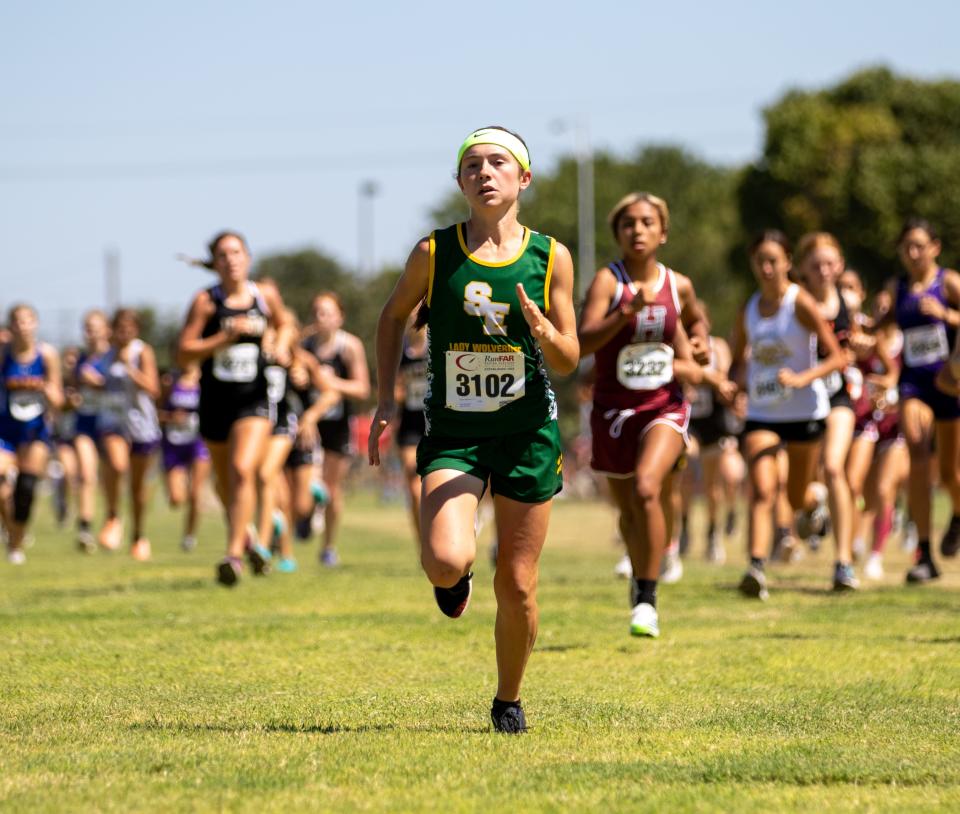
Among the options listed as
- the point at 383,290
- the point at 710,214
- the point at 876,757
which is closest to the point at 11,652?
the point at 876,757

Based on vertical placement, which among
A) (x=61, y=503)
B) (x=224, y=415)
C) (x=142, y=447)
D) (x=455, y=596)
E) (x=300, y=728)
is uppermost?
(x=224, y=415)

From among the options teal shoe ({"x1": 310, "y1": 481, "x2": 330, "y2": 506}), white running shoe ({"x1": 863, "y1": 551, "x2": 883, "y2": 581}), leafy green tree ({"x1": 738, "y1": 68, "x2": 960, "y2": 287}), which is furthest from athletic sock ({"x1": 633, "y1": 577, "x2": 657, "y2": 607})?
leafy green tree ({"x1": 738, "y1": 68, "x2": 960, "y2": 287})

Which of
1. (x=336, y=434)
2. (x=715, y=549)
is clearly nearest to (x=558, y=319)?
(x=336, y=434)

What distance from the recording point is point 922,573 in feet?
42.6

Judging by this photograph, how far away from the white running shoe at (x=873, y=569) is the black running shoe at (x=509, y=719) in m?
8.23

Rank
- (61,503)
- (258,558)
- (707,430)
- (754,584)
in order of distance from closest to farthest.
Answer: (754,584) → (258,558) → (707,430) → (61,503)

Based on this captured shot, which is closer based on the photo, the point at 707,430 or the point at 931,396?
the point at 931,396

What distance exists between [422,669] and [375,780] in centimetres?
293

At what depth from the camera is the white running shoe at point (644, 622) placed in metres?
9.04

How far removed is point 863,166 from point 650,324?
160 ft

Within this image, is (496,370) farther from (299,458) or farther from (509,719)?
(299,458)

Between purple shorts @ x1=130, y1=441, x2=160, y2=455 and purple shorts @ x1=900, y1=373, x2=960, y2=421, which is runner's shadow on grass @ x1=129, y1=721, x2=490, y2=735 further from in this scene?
purple shorts @ x1=130, y1=441, x2=160, y2=455

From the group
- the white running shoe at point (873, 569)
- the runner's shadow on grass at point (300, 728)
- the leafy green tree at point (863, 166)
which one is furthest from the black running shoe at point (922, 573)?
the leafy green tree at point (863, 166)

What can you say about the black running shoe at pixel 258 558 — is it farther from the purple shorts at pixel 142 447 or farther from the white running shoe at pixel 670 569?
the purple shorts at pixel 142 447
